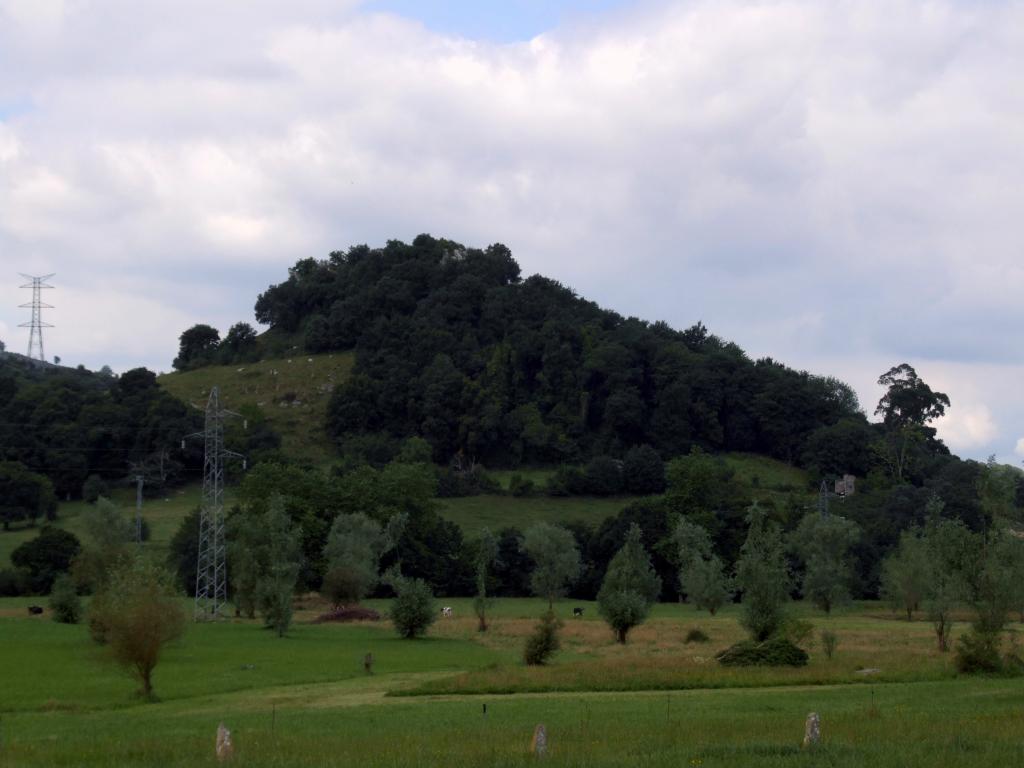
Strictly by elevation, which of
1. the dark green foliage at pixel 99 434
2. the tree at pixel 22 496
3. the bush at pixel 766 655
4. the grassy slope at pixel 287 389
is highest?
the grassy slope at pixel 287 389

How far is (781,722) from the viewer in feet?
85.9

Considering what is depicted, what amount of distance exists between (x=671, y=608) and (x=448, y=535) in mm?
23267

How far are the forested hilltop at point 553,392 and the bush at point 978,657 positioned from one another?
11397cm

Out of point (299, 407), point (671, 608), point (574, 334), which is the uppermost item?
point (574, 334)

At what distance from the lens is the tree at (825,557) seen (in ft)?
274

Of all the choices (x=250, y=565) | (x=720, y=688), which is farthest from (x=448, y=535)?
(x=720, y=688)

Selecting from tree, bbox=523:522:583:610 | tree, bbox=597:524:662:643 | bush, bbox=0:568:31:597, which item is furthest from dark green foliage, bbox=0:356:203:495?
tree, bbox=597:524:662:643

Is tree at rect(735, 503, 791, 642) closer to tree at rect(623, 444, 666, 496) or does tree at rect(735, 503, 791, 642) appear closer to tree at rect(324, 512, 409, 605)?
tree at rect(324, 512, 409, 605)

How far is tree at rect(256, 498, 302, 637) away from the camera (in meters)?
62.6

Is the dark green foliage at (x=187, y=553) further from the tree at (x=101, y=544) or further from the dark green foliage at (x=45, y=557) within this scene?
the tree at (x=101, y=544)

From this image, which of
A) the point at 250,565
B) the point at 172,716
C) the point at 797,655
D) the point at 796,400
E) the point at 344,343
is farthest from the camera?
the point at 344,343

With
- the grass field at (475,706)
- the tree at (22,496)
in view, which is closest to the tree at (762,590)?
the grass field at (475,706)

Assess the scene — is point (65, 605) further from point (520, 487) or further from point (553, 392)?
point (553, 392)

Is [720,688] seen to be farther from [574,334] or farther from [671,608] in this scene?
[574,334]
